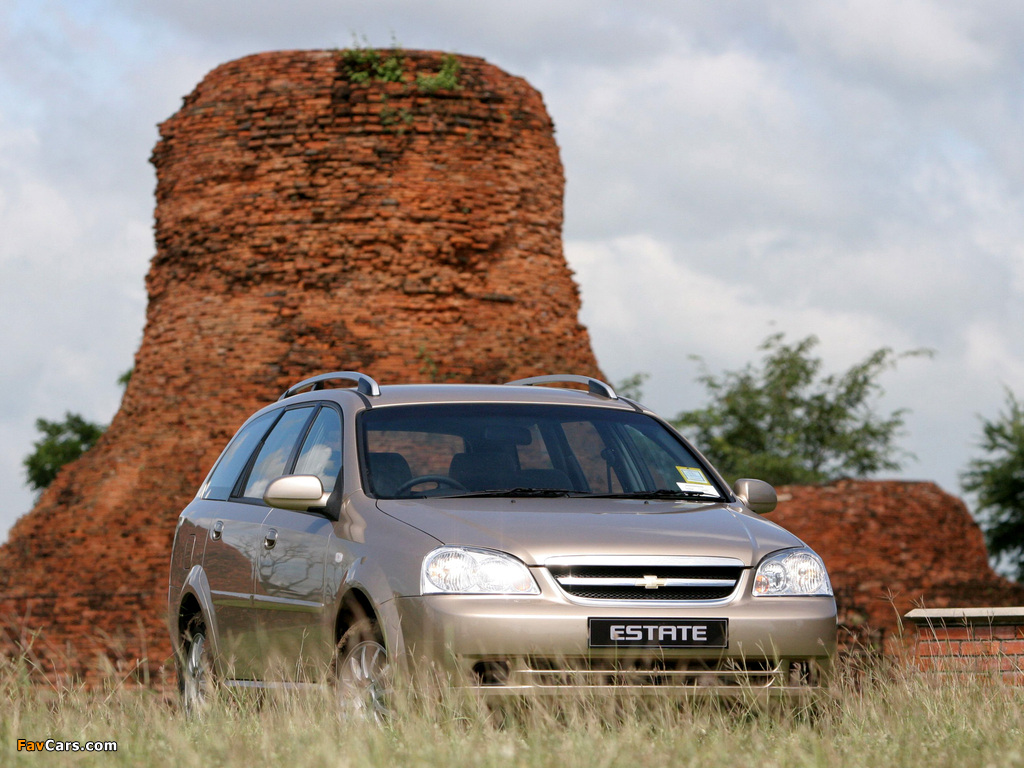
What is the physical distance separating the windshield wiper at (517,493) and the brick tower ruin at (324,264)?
15.0m

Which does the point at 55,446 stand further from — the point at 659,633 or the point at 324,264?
the point at 659,633

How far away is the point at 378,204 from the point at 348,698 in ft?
53.4

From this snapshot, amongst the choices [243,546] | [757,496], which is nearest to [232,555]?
[243,546]

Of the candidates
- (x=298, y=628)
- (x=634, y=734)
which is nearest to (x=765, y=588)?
(x=634, y=734)

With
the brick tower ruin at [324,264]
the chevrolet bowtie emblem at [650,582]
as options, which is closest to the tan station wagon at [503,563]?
the chevrolet bowtie emblem at [650,582]

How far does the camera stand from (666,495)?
635 cm

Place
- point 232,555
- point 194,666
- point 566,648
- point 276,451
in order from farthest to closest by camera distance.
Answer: point 194,666, point 276,451, point 232,555, point 566,648

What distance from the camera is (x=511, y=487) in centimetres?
625

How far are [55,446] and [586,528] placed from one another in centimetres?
3904

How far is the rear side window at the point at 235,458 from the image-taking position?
756cm

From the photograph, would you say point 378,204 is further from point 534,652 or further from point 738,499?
point 534,652

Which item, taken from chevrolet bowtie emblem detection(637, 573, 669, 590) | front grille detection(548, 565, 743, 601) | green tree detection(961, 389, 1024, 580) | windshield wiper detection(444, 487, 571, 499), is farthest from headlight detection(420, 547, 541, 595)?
green tree detection(961, 389, 1024, 580)

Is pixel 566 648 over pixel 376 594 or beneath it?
beneath

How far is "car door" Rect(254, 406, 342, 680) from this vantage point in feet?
19.3
